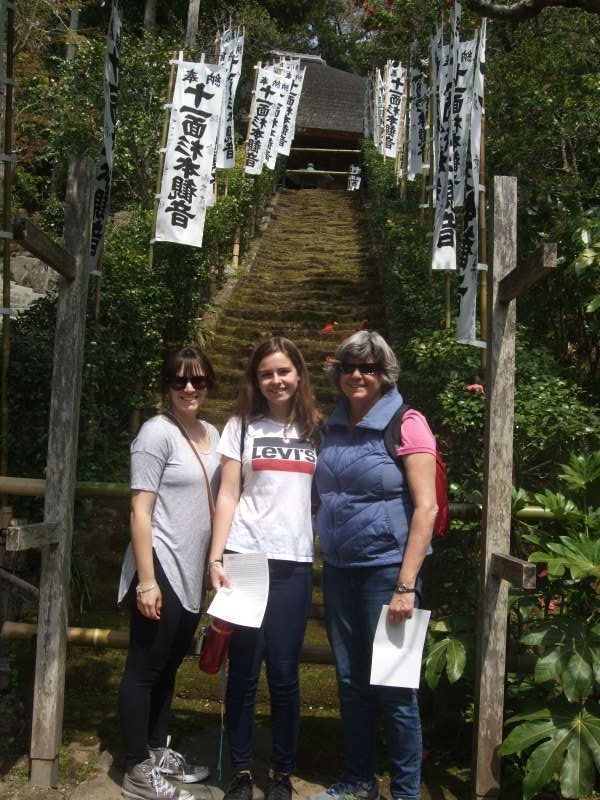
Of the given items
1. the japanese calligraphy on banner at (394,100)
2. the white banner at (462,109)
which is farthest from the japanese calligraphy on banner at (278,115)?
the white banner at (462,109)

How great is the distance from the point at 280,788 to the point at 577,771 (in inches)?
41.0

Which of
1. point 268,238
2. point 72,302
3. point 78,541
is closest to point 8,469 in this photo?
point 78,541

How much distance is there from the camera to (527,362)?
4922 mm

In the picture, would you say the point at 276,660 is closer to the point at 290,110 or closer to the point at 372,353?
the point at 372,353

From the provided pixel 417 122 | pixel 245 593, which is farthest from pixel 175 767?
pixel 417 122

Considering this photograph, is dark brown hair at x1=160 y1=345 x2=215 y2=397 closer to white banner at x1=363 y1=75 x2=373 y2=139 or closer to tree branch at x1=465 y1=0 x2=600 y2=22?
tree branch at x1=465 y1=0 x2=600 y2=22

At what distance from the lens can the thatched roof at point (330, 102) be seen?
891 inches

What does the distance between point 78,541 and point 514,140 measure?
5.56 m

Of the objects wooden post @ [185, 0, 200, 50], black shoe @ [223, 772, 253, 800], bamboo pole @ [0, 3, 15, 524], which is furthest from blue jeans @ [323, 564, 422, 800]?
wooden post @ [185, 0, 200, 50]

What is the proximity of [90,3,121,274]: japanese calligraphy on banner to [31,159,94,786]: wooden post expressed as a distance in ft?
4.41

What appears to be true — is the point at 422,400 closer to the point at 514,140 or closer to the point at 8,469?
the point at 8,469

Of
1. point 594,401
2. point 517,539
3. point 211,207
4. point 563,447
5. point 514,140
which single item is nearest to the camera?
point 517,539

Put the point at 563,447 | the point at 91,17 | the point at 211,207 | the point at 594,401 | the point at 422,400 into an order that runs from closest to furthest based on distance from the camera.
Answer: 1. the point at 563,447
2. the point at 422,400
3. the point at 594,401
4. the point at 211,207
5. the point at 91,17

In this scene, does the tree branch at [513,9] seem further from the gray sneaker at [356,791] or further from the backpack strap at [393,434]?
the gray sneaker at [356,791]
